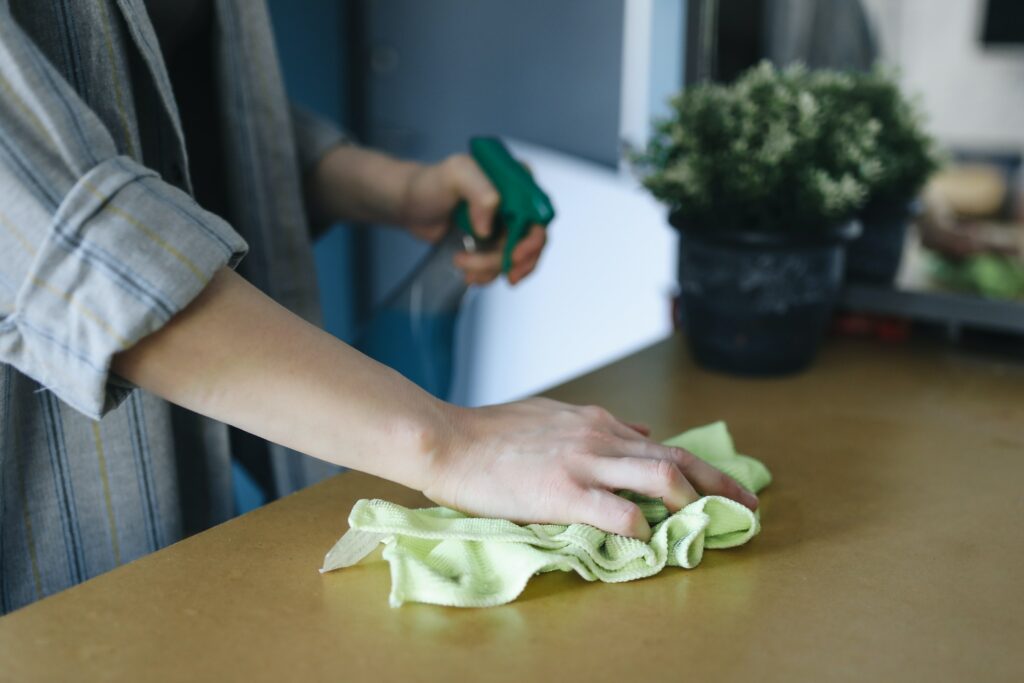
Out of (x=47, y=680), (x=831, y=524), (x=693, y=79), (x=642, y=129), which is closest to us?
(x=47, y=680)

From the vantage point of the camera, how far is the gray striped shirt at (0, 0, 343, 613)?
0.53 meters

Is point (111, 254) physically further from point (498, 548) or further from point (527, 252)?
point (527, 252)

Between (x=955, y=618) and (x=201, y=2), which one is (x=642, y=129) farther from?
(x=955, y=618)

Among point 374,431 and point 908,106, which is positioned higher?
point 908,106

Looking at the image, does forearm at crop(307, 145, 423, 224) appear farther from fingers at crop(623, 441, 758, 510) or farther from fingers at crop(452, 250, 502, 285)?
fingers at crop(623, 441, 758, 510)

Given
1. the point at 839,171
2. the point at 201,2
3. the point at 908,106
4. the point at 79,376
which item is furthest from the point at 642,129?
the point at 79,376

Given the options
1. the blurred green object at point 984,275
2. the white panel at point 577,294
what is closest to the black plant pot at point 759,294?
the blurred green object at point 984,275

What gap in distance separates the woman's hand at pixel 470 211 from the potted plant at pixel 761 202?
16 cm

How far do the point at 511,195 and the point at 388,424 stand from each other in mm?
448

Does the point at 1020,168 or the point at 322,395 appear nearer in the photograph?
the point at 322,395

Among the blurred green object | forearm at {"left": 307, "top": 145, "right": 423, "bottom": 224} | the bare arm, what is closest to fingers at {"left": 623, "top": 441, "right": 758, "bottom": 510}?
the bare arm

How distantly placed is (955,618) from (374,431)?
0.38 metres

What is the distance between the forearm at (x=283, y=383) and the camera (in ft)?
1.83

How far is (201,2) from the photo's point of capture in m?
0.87
